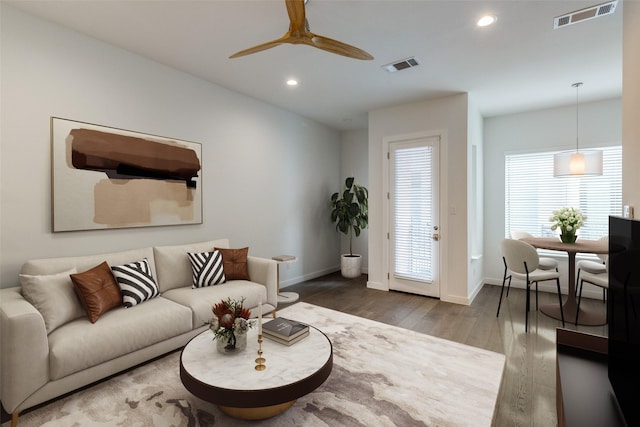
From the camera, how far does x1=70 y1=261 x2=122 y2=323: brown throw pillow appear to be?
7.55 ft

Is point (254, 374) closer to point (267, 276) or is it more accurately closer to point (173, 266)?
point (267, 276)

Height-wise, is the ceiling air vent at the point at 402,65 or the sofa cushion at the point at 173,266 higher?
the ceiling air vent at the point at 402,65

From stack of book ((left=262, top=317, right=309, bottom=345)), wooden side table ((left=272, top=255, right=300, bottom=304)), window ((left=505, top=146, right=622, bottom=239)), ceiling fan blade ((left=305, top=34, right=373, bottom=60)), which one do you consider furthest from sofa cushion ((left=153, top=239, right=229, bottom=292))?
window ((left=505, top=146, right=622, bottom=239))

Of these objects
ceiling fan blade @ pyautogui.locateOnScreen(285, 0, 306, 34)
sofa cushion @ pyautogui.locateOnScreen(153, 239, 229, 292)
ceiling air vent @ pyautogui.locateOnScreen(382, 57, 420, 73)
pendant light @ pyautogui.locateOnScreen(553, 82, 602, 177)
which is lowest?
sofa cushion @ pyautogui.locateOnScreen(153, 239, 229, 292)

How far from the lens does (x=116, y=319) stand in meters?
2.31

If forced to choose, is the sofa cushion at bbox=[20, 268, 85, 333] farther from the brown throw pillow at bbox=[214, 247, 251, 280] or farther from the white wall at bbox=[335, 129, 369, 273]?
the white wall at bbox=[335, 129, 369, 273]

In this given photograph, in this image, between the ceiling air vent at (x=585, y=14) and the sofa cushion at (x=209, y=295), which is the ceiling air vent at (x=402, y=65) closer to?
the ceiling air vent at (x=585, y=14)

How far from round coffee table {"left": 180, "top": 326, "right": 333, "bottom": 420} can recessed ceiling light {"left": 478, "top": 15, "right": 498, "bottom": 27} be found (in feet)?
9.33

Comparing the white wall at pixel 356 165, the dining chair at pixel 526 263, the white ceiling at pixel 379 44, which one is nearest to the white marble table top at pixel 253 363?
the white ceiling at pixel 379 44

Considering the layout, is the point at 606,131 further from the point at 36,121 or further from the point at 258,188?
the point at 36,121

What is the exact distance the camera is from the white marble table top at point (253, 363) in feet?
5.50

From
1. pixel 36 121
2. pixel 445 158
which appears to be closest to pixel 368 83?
pixel 445 158

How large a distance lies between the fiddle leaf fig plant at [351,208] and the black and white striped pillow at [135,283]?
132 inches

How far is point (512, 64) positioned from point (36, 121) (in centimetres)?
458
